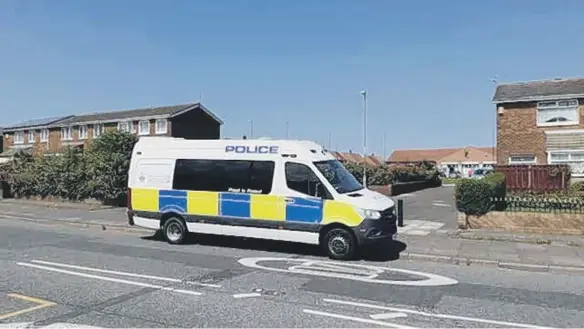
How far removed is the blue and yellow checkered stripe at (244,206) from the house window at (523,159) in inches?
750

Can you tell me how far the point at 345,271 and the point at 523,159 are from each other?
67.2 feet

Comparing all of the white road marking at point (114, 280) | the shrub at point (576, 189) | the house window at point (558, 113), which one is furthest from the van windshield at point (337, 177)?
the house window at point (558, 113)

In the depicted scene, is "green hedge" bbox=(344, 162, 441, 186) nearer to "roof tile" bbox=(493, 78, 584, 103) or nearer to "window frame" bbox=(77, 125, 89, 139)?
"roof tile" bbox=(493, 78, 584, 103)

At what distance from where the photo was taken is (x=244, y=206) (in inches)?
454

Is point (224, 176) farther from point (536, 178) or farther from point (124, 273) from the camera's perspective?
point (536, 178)

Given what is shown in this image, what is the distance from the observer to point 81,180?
2369cm

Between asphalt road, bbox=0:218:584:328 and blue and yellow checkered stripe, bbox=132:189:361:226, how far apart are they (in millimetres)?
825

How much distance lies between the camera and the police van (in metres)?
10.5

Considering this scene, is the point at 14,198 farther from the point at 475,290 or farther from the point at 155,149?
the point at 475,290

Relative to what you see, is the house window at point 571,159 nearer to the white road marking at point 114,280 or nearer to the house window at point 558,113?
the house window at point 558,113

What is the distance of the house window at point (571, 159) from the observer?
25.3 metres

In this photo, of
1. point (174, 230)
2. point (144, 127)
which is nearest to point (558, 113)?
point (174, 230)

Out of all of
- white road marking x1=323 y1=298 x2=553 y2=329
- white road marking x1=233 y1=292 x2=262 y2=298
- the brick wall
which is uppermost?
the brick wall

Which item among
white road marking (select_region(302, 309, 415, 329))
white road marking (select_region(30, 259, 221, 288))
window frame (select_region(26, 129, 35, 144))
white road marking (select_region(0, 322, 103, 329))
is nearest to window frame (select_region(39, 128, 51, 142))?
window frame (select_region(26, 129, 35, 144))
